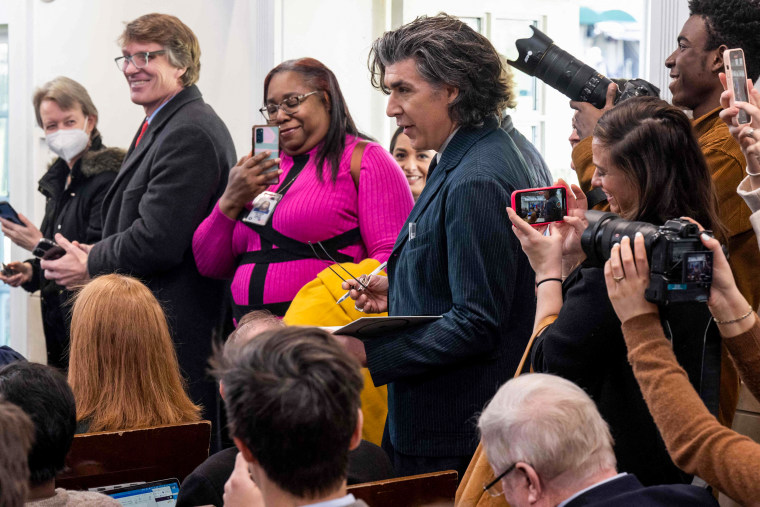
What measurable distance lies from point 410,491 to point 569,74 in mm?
1342

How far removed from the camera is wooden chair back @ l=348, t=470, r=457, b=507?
1.73 meters

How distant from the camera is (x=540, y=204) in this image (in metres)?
2.05

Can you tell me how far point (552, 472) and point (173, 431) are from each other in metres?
1.09

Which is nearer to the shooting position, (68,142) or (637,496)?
(637,496)

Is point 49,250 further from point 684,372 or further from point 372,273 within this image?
point 684,372

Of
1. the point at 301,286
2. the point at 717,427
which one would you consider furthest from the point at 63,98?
the point at 717,427

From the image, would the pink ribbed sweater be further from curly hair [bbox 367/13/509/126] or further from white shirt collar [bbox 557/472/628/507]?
white shirt collar [bbox 557/472/628/507]

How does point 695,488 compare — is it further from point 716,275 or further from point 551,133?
point 551,133

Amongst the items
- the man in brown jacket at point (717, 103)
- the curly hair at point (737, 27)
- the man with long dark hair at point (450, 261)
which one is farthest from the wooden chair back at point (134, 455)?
the curly hair at point (737, 27)

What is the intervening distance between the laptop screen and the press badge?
95 centimetres

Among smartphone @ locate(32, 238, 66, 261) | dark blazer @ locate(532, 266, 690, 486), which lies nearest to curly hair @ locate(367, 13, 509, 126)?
dark blazer @ locate(532, 266, 690, 486)

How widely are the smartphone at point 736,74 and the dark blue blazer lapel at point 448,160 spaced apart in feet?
1.77

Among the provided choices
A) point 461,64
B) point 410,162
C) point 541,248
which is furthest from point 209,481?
point 410,162

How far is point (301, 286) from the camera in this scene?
9.55 ft
